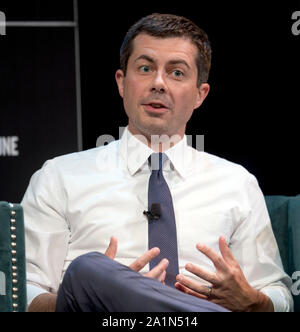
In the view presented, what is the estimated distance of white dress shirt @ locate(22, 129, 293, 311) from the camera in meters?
2.37

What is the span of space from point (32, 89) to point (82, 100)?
0.28 metres

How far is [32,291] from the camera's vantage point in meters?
2.21

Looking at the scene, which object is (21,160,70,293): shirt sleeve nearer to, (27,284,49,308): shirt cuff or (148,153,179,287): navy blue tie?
(27,284,49,308): shirt cuff

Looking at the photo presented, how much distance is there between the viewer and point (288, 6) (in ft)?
10.3

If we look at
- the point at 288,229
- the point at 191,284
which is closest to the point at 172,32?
the point at 288,229

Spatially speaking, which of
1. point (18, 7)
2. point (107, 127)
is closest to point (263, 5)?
point (107, 127)

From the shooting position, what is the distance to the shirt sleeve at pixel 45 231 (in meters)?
2.32

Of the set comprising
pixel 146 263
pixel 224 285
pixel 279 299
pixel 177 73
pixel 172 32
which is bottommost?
pixel 279 299

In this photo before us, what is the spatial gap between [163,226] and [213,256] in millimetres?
361

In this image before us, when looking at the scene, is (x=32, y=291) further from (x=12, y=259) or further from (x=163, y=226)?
(x=163, y=226)

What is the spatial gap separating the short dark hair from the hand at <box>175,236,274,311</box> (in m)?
0.89

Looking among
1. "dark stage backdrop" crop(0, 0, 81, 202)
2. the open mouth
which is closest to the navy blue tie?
the open mouth

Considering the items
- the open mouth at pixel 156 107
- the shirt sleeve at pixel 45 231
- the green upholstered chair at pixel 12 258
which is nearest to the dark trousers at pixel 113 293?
the green upholstered chair at pixel 12 258
